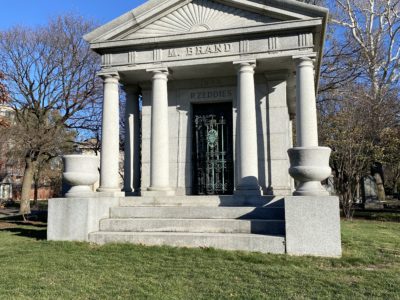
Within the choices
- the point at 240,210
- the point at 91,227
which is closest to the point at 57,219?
the point at 91,227

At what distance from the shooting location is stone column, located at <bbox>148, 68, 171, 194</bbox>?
34.6 feet

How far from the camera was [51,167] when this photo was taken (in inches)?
1833

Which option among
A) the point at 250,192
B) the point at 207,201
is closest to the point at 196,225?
the point at 207,201

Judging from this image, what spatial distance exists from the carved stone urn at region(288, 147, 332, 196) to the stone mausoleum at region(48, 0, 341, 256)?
65 mm

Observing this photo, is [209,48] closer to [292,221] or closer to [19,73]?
[292,221]

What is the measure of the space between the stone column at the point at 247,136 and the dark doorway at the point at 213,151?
1673 mm

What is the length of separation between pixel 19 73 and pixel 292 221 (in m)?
20.7

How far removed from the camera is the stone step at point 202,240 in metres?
Result: 7.24

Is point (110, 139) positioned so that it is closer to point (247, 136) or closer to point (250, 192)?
point (247, 136)

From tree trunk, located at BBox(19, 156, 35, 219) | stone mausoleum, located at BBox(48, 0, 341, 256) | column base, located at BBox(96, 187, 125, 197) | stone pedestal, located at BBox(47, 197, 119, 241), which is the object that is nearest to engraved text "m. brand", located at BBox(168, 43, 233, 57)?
stone mausoleum, located at BBox(48, 0, 341, 256)

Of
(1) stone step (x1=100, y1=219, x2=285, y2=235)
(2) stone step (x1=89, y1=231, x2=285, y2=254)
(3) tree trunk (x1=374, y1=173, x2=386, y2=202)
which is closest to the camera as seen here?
(2) stone step (x1=89, y1=231, x2=285, y2=254)

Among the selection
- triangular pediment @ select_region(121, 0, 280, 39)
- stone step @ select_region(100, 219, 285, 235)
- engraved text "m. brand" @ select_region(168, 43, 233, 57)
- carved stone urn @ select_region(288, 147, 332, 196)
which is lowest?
stone step @ select_region(100, 219, 285, 235)

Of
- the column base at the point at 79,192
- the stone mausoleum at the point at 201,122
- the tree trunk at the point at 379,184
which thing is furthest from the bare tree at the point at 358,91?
the column base at the point at 79,192

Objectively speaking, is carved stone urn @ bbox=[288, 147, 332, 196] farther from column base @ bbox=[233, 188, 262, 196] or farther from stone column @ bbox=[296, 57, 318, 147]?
stone column @ bbox=[296, 57, 318, 147]
